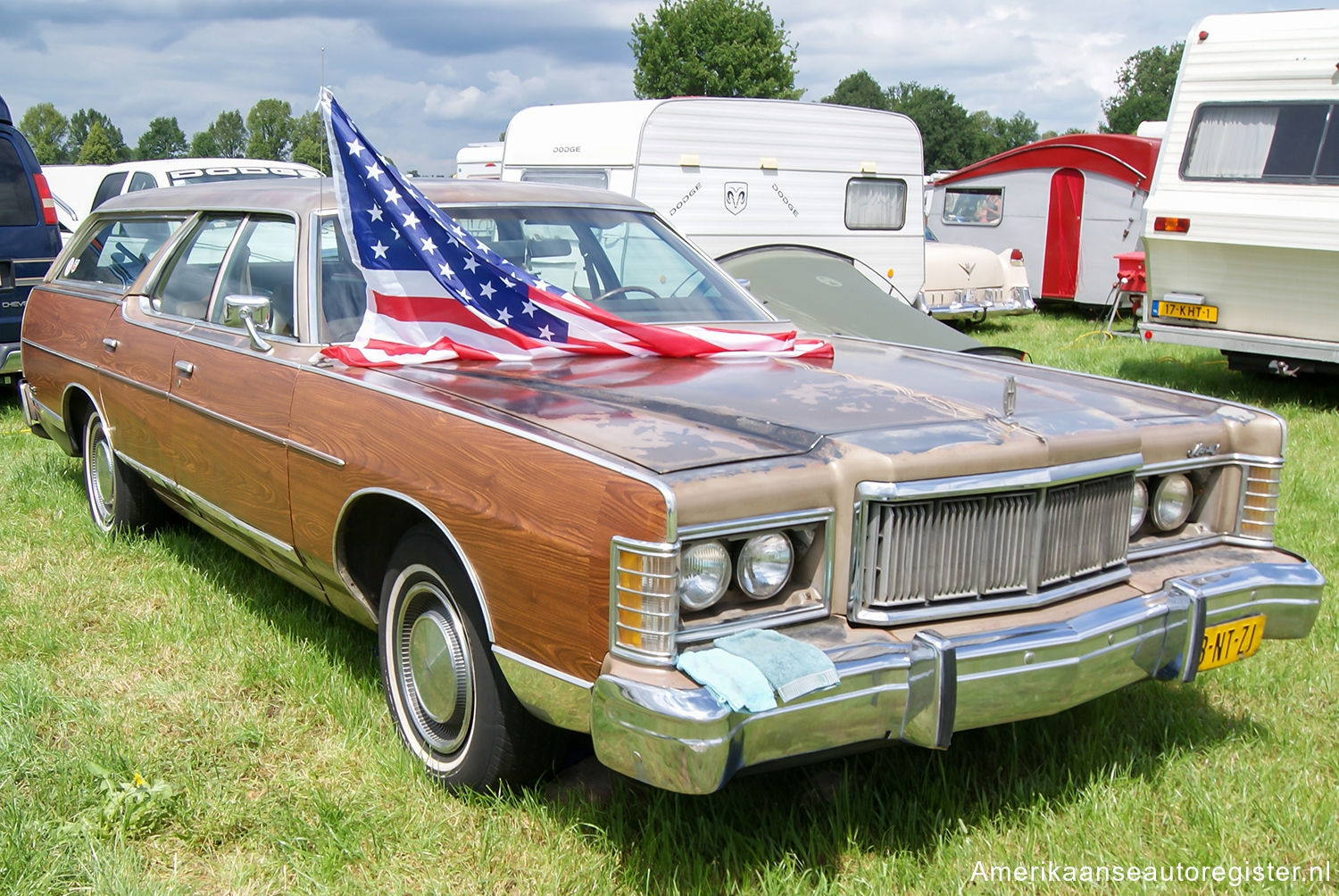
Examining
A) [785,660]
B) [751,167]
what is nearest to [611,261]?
[785,660]

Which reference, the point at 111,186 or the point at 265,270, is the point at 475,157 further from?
the point at 265,270

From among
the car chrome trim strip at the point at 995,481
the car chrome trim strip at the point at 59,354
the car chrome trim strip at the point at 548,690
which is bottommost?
the car chrome trim strip at the point at 548,690

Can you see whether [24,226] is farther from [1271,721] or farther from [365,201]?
[1271,721]

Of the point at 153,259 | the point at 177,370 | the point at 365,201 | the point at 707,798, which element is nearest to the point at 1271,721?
the point at 707,798

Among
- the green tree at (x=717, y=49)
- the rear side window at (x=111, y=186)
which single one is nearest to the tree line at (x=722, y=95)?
the green tree at (x=717, y=49)

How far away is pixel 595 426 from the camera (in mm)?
2641

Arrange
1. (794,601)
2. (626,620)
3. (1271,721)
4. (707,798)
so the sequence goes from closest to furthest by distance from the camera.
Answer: (626,620) → (794,601) → (707,798) → (1271,721)

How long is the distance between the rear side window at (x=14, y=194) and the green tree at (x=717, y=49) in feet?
140

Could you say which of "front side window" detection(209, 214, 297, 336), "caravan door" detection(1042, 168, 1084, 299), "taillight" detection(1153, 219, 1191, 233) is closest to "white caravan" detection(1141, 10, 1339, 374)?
"taillight" detection(1153, 219, 1191, 233)

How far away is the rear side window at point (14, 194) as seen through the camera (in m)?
8.11

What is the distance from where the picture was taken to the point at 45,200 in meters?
8.34

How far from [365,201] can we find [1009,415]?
2072mm

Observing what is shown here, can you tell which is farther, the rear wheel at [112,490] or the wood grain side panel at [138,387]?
the rear wheel at [112,490]

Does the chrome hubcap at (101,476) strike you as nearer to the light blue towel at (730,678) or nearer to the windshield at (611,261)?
the windshield at (611,261)
